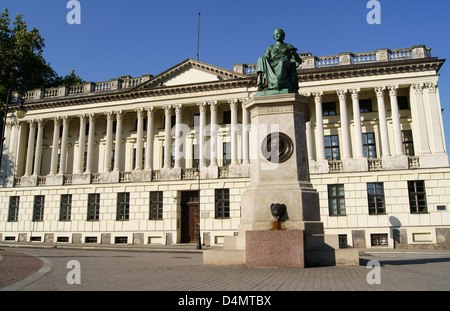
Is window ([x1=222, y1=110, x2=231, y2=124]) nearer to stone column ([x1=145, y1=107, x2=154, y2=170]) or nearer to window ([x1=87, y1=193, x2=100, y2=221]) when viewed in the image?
stone column ([x1=145, y1=107, x2=154, y2=170])

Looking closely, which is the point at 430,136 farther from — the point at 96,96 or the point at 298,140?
the point at 96,96

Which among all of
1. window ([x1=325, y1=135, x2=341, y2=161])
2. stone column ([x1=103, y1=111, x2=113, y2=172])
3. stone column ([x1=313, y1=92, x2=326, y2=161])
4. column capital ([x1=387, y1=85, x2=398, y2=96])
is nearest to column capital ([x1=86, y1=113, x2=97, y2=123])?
stone column ([x1=103, y1=111, x2=113, y2=172])

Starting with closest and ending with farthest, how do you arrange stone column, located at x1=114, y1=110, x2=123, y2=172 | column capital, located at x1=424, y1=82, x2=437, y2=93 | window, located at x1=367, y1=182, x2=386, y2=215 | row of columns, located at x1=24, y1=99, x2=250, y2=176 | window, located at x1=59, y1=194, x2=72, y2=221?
window, located at x1=367, y1=182, x2=386, y2=215 < column capital, located at x1=424, y1=82, x2=437, y2=93 < row of columns, located at x1=24, y1=99, x2=250, y2=176 < stone column, located at x1=114, y1=110, x2=123, y2=172 < window, located at x1=59, y1=194, x2=72, y2=221

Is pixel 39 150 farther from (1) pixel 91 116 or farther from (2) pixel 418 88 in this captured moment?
(2) pixel 418 88

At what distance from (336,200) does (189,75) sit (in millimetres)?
18392

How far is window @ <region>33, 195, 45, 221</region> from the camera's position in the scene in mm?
37781

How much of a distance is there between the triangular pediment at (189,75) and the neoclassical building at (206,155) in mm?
109

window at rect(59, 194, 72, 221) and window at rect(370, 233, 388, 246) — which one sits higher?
window at rect(59, 194, 72, 221)

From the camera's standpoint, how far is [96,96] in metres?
38.0

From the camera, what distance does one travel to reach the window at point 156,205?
3431 cm

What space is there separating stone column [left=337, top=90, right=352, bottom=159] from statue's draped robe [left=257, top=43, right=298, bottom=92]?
20.8m

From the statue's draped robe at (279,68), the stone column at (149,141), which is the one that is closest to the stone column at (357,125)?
the stone column at (149,141)

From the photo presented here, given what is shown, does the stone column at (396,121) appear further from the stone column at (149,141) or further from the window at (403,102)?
the stone column at (149,141)

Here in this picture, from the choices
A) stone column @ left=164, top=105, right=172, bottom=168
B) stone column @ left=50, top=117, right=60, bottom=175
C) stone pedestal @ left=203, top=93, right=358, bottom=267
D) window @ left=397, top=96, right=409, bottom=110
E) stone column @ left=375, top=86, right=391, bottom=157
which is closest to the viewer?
stone pedestal @ left=203, top=93, right=358, bottom=267
